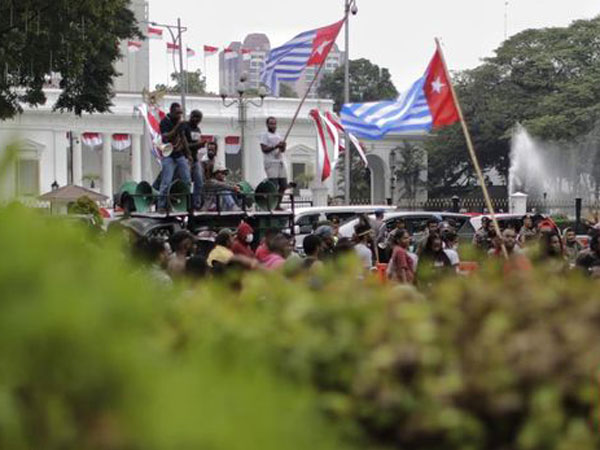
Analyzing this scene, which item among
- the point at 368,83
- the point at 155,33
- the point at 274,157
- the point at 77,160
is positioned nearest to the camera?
the point at 274,157

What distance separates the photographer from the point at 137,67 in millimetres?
99375

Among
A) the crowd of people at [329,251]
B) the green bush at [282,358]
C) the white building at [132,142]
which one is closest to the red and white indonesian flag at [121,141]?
the white building at [132,142]

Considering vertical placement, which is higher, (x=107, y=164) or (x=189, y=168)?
(x=107, y=164)

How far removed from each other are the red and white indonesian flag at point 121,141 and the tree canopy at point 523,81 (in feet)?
56.9

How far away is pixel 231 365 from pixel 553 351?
744 mm

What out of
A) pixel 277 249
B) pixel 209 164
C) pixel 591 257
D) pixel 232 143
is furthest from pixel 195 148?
pixel 232 143

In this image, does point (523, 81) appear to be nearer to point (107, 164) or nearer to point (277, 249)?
point (107, 164)

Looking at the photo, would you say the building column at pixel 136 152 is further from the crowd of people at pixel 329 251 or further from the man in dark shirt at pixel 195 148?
the crowd of people at pixel 329 251

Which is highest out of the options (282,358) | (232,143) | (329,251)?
(232,143)

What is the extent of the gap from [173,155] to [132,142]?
57.1 metres

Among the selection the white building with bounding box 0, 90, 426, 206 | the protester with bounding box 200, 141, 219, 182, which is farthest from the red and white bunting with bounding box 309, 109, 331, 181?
the white building with bounding box 0, 90, 426, 206

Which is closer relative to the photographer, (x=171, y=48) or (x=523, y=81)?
(x=171, y=48)

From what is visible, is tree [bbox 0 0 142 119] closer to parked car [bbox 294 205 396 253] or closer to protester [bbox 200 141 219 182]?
parked car [bbox 294 205 396 253]

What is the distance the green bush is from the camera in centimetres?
181
